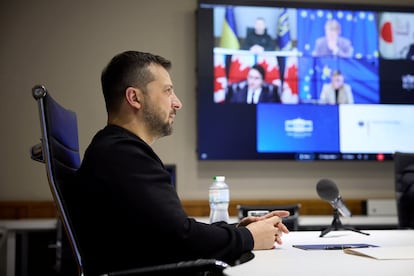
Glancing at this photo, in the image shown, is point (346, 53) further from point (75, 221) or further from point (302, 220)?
point (75, 221)

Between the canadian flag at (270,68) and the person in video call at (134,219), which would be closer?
the person in video call at (134,219)

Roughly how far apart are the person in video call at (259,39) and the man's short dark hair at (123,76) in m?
2.46

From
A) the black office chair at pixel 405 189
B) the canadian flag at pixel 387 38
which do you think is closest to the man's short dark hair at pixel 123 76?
the black office chair at pixel 405 189

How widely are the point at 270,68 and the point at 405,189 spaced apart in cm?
158

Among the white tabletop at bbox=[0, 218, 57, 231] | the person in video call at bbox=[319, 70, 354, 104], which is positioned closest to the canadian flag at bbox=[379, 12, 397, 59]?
the person in video call at bbox=[319, 70, 354, 104]

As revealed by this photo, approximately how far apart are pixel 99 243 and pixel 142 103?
509 mm

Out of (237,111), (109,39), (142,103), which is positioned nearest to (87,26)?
(109,39)

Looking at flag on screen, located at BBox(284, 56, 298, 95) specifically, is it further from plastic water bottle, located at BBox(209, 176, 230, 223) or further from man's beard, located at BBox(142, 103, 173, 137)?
man's beard, located at BBox(142, 103, 173, 137)

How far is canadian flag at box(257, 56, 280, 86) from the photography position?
399 cm

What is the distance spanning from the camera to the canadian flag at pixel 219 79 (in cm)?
394

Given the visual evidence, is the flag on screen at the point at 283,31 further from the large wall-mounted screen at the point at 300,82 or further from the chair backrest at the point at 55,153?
the chair backrest at the point at 55,153

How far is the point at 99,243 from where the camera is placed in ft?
4.39

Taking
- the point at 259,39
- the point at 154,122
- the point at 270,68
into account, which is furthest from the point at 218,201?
the point at 259,39

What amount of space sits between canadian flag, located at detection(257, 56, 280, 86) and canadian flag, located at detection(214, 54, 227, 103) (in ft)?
1.04
